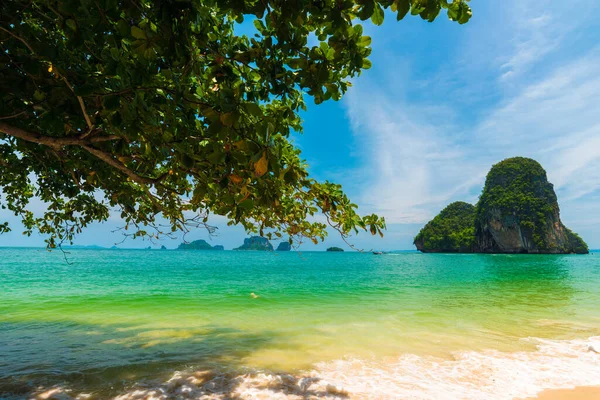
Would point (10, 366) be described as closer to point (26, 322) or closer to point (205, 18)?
point (26, 322)

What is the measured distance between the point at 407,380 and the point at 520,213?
297 ft

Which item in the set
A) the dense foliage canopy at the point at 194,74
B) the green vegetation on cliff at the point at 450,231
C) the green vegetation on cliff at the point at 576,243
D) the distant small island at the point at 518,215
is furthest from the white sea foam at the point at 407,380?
the green vegetation on cliff at the point at 576,243

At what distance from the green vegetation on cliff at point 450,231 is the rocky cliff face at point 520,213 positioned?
340 inches

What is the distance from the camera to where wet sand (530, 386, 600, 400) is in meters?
4.11

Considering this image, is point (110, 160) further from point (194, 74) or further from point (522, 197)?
point (522, 197)

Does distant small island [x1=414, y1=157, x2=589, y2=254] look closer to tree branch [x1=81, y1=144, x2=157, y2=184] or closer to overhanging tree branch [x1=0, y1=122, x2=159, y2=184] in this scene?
tree branch [x1=81, y1=144, x2=157, y2=184]

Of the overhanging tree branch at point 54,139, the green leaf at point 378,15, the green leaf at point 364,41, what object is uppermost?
the green leaf at point 378,15

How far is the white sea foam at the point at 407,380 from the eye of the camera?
168 inches

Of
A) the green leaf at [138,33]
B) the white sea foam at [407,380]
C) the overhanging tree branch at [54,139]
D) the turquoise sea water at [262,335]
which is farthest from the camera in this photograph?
the turquoise sea water at [262,335]

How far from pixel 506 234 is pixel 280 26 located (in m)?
94.7

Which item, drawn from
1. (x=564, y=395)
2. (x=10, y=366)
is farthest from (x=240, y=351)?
(x=564, y=395)

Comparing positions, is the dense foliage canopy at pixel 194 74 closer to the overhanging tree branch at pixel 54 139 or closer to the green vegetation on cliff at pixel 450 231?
the overhanging tree branch at pixel 54 139

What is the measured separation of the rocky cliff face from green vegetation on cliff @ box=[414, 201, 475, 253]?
28.3 feet

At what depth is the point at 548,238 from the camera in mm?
77688
